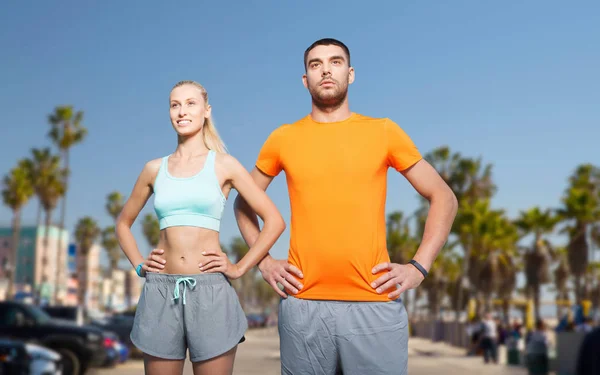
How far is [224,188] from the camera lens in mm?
4410

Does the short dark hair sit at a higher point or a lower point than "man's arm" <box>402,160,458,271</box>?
higher

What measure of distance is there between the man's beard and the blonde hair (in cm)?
55

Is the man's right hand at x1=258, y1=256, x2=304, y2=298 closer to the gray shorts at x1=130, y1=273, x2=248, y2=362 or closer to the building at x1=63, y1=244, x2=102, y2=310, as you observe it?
the gray shorts at x1=130, y1=273, x2=248, y2=362

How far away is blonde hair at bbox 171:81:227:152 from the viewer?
4469 millimetres

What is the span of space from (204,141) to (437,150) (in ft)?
230

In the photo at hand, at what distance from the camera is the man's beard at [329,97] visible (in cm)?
430

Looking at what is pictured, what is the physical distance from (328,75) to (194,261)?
115cm

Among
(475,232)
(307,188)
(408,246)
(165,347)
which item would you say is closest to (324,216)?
(307,188)

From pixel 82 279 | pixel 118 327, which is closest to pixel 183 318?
pixel 118 327

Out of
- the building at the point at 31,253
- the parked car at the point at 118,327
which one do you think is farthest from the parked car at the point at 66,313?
the building at the point at 31,253

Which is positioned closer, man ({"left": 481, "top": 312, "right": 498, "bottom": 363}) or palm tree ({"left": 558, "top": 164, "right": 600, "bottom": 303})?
man ({"left": 481, "top": 312, "right": 498, "bottom": 363})

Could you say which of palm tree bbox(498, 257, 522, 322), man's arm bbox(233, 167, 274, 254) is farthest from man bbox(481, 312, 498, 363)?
palm tree bbox(498, 257, 522, 322)

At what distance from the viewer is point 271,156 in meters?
4.45

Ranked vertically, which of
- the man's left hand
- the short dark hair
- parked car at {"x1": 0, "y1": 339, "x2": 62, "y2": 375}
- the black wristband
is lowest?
parked car at {"x1": 0, "y1": 339, "x2": 62, "y2": 375}
